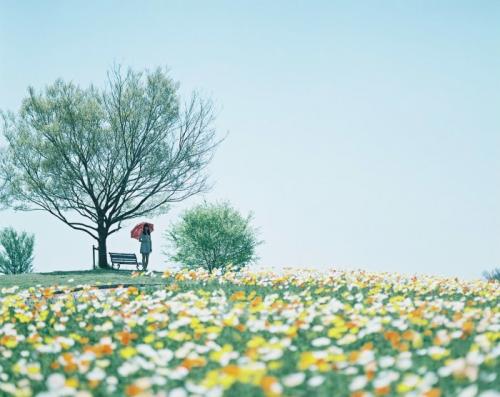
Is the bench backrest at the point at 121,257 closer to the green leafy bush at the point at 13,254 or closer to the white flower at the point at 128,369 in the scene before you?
the green leafy bush at the point at 13,254

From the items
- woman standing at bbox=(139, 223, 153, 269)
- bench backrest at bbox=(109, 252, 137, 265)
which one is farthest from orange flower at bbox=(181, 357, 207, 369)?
bench backrest at bbox=(109, 252, 137, 265)

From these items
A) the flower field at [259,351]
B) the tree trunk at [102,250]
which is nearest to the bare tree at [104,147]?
the tree trunk at [102,250]

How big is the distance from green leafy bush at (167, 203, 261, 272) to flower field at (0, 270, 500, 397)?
16.1 meters

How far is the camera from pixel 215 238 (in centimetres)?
2595

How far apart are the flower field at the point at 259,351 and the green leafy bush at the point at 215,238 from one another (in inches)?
633

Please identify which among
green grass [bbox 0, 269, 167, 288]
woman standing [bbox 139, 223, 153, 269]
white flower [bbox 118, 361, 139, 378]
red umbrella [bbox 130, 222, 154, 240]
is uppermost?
red umbrella [bbox 130, 222, 154, 240]

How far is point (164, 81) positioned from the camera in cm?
2625

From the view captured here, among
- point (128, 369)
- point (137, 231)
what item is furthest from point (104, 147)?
point (128, 369)

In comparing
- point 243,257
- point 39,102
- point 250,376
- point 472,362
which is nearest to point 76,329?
point 250,376

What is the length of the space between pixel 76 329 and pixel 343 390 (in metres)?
4.64

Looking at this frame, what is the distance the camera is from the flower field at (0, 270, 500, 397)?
179 inches

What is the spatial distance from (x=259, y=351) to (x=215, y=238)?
20.9m

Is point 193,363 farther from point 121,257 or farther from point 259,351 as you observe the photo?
point 121,257

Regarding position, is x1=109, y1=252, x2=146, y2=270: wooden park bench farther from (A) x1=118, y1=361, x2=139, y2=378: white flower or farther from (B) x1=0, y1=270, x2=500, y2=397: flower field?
(A) x1=118, y1=361, x2=139, y2=378: white flower
